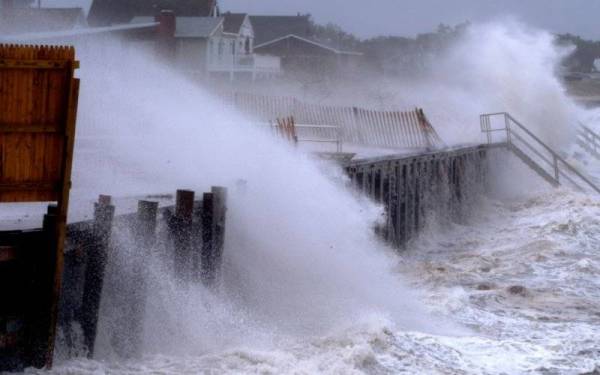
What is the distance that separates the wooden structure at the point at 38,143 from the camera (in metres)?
6.92

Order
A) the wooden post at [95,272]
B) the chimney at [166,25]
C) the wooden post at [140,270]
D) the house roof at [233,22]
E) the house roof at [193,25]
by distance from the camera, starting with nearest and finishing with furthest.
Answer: the wooden post at [95,272]
the wooden post at [140,270]
the chimney at [166,25]
the house roof at [193,25]
the house roof at [233,22]

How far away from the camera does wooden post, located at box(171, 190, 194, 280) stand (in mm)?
9664

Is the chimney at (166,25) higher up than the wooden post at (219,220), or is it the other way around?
the chimney at (166,25)

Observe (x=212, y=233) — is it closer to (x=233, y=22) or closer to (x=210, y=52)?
(x=210, y=52)

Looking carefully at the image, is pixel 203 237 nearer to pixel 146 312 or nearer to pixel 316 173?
pixel 146 312

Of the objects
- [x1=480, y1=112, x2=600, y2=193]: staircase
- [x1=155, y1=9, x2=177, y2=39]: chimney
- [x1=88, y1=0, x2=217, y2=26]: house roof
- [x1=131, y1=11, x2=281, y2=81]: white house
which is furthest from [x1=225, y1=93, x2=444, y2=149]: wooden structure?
[x1=88, y1=0, x2=217, y2=26]: house roof

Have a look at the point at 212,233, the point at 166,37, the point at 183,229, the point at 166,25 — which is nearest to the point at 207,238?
the point at 212,233

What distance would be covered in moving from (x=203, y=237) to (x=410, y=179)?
9571 mm

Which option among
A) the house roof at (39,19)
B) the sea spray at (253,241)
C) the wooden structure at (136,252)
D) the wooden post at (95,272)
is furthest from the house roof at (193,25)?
the wooden post at (95,272)

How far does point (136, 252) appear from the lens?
360 inches

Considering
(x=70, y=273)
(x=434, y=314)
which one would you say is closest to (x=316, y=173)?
(x=434, y=314)

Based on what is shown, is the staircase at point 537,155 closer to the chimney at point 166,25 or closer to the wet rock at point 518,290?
the wet rock at point 518,290

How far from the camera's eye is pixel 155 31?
40594 mm

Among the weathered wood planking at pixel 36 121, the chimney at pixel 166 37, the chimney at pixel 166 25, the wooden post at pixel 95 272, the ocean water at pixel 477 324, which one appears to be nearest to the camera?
the weathered wood planking at pixel 36 121
